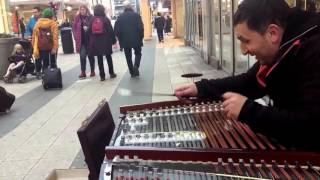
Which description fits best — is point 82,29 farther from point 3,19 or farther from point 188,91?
point 3,19

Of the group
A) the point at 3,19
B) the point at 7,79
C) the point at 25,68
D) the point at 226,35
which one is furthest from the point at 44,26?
the point at 3,19

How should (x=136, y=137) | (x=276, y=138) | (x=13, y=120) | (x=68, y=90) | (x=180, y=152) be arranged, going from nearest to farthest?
(x=180, y=152), (x=276, y=138), (x=136, y=137), (x=13, y=120), (x=68, y=90)

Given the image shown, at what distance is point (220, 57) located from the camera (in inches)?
466

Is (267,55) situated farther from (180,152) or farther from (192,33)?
(192,33)

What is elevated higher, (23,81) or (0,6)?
(0,6)

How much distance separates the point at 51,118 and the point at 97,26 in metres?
4.10

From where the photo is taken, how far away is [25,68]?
1228cm

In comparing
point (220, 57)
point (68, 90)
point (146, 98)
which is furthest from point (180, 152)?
point (220, 57)

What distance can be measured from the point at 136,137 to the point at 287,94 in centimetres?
63

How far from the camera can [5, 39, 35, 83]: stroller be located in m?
12.1

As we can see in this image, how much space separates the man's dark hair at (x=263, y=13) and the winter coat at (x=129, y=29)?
31.2 feet

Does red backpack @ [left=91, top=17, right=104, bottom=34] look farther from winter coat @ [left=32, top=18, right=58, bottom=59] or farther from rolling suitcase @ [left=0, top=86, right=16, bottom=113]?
rolling suitcase @ [left=0, top=86, right=16, bottom=113]

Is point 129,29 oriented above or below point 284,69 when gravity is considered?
below

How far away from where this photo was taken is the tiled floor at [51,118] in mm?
5043
